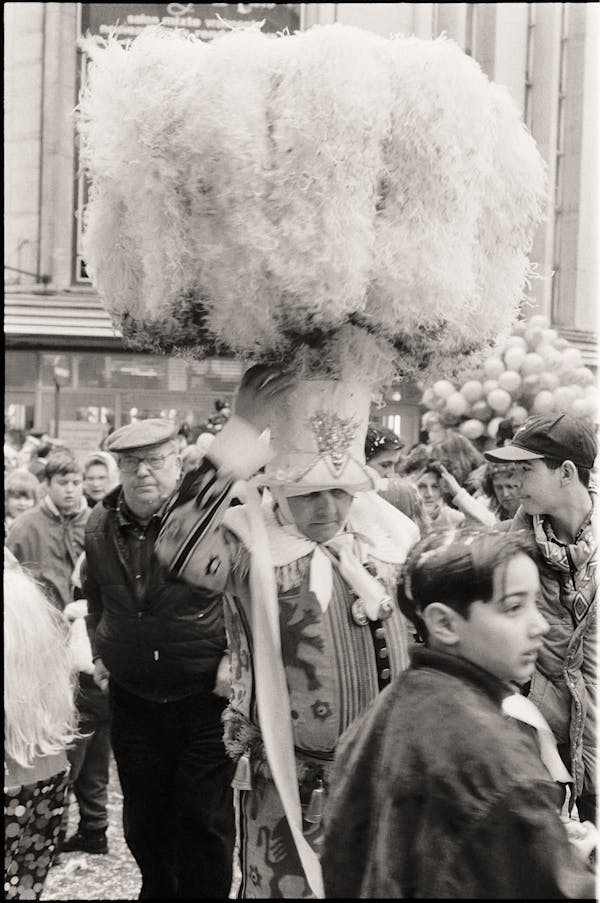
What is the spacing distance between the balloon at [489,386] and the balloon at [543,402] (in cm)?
33

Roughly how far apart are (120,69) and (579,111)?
1314 centimetres

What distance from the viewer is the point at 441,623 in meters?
1.67

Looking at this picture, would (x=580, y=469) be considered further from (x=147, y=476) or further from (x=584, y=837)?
→ (x=147, y=476)

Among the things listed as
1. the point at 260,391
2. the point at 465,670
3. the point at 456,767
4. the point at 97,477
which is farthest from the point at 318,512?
the point at 97,477

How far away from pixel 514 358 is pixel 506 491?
3.40 metres

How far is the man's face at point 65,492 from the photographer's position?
16.2 ft

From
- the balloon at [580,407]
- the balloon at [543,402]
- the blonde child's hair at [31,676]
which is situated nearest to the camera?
the blonde child's hair at [31,676]

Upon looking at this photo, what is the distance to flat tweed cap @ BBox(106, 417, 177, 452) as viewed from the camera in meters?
3.78

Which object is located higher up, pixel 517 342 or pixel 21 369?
pixel 517 342

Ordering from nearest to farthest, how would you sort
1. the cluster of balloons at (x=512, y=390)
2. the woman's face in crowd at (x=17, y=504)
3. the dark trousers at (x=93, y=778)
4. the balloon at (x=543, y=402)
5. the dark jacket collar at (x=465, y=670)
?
the dark jacket collar at (x=465, y=670)
the dark trousers at (x=93, y=778)
the woman's face in crowd at (x=17, y=504)
the balloon at (x=543, y=402)
the cluster of balloons at (x=512, y=390)

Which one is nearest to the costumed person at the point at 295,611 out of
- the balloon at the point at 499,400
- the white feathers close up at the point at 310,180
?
the white feathers close up at the point at 310,180

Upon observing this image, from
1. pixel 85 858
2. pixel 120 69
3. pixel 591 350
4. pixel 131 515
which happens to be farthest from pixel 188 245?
pixel 591 350

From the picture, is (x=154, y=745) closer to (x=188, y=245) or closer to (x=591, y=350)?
(x=188, y=245)

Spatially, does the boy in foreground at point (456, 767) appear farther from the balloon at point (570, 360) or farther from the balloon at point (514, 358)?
the balloon at point (570, 360)
